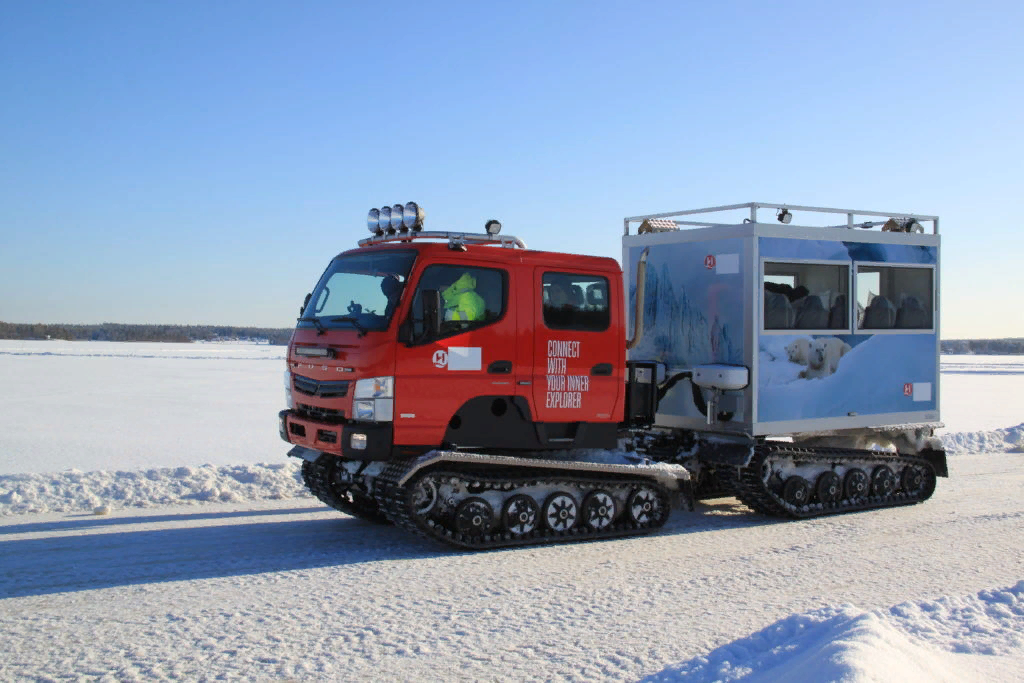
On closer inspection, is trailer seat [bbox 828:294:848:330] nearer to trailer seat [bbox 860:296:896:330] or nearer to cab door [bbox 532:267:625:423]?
trailer seat [bbox 860:296:896:330]

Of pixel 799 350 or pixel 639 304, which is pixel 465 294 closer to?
pixel 639 304

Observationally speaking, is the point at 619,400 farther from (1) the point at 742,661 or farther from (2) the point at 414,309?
(1) the point at 742,661

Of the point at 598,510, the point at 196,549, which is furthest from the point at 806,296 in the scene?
the point at 196,549

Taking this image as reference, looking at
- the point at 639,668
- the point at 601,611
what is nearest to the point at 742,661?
the point at 639,668

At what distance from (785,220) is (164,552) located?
275 inches

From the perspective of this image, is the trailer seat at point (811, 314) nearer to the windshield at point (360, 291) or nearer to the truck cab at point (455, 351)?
the truck cab at point (455, 351)

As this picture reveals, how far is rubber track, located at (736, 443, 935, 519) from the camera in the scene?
9.67 meters

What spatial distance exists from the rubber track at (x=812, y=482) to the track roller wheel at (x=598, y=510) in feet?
5.93

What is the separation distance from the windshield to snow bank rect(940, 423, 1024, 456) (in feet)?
36.4

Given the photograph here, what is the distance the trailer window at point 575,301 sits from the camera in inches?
336

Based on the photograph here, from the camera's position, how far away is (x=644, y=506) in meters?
8.98

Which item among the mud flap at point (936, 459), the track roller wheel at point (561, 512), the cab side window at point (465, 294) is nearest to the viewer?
the cab side window at point (465, 294)

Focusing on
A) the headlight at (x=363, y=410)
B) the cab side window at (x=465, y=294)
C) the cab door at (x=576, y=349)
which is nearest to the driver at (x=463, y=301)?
the cab side window at (x=465, y=294)

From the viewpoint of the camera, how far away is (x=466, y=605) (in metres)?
6.43
